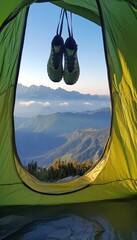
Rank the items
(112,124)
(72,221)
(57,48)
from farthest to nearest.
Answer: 1. (57,48)
2. (112,124)
3. (72,221)

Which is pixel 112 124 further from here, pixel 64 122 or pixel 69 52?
pixel 64 122

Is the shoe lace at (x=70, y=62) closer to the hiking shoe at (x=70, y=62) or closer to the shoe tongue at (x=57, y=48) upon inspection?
the hiking shoe at (x=70, y=62)

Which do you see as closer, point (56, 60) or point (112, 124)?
point (112, 124)

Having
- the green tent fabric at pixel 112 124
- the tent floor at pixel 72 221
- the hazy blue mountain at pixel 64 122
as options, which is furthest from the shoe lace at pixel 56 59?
the hazy blue mountain at pixel 64 122

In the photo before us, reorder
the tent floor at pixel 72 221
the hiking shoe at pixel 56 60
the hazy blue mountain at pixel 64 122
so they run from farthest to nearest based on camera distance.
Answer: the hazy blue mountain at pixel 64 122, the hiking shoe at pixel 56 60, the tent floor at pixel 72 221

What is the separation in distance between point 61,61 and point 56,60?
0.17 feet

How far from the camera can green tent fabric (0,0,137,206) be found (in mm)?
2156

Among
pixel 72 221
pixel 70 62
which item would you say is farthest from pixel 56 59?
pixel 72 221

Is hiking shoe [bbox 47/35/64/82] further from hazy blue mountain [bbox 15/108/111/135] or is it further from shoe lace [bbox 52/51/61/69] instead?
hazy blue mountain [bbox 15/108/111/135]

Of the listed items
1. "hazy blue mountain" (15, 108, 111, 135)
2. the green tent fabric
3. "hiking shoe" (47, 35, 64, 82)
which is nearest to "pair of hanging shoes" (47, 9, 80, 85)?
"hiking shoe" (47, 35, 64, 82)

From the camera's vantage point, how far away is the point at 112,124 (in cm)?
232

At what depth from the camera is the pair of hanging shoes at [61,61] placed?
259cm

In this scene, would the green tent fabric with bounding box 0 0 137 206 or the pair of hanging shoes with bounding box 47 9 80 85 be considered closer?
the green tent fabric with bounding box 0 0 137 206

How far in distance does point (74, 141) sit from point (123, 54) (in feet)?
137
